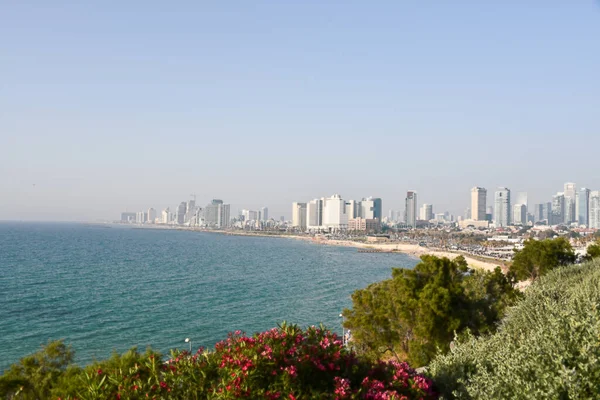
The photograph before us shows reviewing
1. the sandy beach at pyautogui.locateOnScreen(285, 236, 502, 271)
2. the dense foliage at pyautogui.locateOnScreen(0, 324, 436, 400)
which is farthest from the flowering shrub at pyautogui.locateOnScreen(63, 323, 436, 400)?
the sandy beach at pyautogui.locateOnScreen(285, 236, 502, 271)

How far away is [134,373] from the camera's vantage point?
6.00 meters

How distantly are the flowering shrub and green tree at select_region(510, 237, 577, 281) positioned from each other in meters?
23.2

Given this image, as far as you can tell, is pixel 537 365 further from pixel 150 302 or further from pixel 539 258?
pixel 150 302

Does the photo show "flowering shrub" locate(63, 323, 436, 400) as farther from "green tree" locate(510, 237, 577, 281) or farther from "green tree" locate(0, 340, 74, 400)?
"green tree" locate(510, 237, 577, 281)

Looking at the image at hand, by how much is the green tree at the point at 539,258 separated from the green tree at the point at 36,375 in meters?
24.6

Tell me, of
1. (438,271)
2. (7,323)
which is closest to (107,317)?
(7,323)

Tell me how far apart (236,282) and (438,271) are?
115ft

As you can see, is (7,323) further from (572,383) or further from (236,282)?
(572,383)

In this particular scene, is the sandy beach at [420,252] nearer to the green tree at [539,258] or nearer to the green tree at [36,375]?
the green tree at [539,258]

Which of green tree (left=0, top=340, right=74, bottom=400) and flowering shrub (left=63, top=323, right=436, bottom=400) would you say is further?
green tree (left=0, top=340, right=74, bottom=400)

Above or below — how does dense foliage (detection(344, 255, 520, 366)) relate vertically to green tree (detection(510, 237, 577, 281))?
below

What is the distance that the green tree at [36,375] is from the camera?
1238 centimetres

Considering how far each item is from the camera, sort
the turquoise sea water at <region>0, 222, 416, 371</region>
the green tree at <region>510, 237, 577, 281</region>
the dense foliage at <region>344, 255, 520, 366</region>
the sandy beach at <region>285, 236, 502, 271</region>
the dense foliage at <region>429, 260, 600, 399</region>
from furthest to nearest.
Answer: the sandy beach at <region>285, 236, 502, 271</region>
the turquoise sea water at <region>0, 222, 416, 371</region>
the green tree at <region>510, 237, 577, 281</region>
the dense foliage at <region>344, 255, 520, 366</region>
the dense foliage at <region>429, 260, 600, 399</region>

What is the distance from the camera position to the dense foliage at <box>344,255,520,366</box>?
17328 mm
